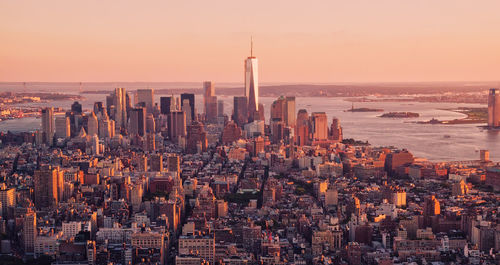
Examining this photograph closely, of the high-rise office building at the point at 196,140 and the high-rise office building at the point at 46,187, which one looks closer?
the high-rise office building at the point at 46,187

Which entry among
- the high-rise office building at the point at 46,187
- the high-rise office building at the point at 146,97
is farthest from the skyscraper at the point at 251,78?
the high-rise office building at the point at 46,187

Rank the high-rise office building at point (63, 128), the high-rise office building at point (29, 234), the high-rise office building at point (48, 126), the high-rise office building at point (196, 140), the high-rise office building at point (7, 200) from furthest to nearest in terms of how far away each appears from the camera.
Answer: the high-rise office building at point (63, 128) → the high-rise office building at point (48, 126) → the high-rise office building at point (196, 140) → the high-rise office building at point (7, 200) → the high-rise office building at point (29, 234)

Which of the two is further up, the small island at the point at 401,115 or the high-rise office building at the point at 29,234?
the small island at the point at 401,115

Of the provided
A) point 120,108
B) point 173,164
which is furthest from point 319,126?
point 120,108

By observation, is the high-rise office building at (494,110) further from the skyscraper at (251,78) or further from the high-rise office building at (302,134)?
the skyscraper at (251,78)

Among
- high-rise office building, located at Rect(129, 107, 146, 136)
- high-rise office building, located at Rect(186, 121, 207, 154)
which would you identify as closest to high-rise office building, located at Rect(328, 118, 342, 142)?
high-rise office building, located at Rect(186, 121, 207, 154)

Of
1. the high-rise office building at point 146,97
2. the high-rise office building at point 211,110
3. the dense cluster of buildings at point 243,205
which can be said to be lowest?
the dense cluster of buildings at point 243,205

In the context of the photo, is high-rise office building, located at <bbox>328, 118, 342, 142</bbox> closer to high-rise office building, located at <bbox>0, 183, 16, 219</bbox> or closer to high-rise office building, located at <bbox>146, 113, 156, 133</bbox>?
high-rise office building, located at <bbox>146, 113, 156, 133</bbox>
